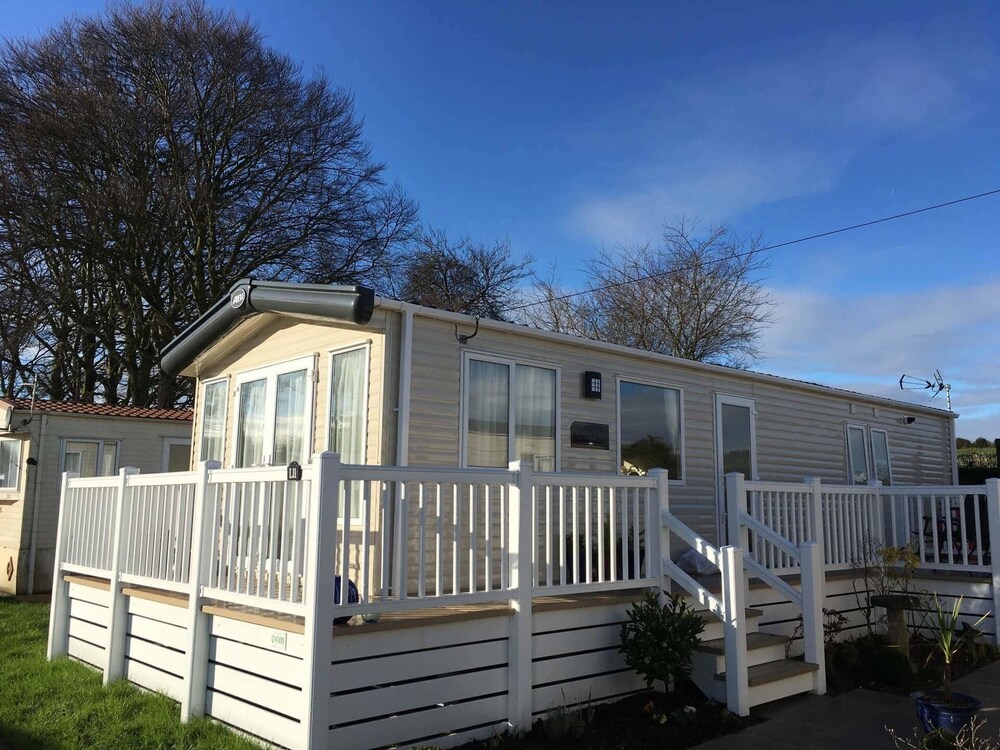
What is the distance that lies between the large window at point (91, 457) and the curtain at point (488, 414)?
8.85 m

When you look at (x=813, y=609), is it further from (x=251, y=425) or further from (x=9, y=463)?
(x=9, y=463)

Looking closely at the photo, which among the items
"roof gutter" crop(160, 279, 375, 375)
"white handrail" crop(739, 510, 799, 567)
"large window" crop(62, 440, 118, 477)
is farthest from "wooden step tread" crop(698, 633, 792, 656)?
"large window" crop(62, 440, 118, 477)

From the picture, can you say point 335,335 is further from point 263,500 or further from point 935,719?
point 935,719

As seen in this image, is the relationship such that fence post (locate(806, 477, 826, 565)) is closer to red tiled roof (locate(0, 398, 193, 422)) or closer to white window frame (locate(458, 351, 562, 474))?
white window frame (locate(458, 351, 562, 474))

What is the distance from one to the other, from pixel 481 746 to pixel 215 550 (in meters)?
2.12

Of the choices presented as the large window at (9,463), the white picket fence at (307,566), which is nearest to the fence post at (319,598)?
the white picket fence at (307,566)

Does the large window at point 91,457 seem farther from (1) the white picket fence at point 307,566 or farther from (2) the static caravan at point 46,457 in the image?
(1) the white picket fence at point 307,566

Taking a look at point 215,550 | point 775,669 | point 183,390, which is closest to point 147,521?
point 215,550

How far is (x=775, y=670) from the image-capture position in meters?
5.36

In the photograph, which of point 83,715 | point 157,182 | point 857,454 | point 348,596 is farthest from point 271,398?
point 157,182

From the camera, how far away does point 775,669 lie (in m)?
5.39

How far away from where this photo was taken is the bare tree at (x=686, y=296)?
21.1m

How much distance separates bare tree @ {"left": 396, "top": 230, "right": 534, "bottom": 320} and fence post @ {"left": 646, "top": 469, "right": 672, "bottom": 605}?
1581cm

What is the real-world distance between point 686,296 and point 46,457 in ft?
53.7
